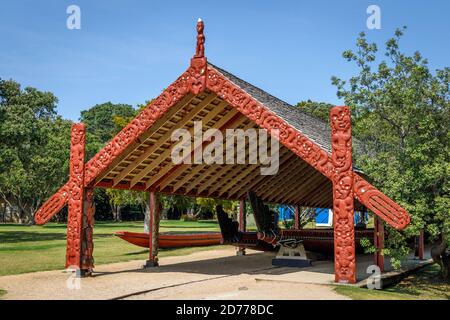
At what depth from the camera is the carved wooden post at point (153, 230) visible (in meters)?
14.1

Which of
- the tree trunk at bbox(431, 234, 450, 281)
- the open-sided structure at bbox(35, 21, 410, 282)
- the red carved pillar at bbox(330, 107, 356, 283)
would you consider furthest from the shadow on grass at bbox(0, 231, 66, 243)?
the tree trunk at bbox(431, 234, 450, 281)

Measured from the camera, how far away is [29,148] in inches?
1024

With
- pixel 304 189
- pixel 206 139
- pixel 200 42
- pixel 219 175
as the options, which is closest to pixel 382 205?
pixel 206 139

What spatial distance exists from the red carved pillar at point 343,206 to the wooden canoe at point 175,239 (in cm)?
898

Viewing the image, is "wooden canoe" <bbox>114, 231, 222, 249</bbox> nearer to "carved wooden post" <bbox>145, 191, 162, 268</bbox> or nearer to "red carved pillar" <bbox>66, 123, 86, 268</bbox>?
"carved wooden post" <bbox>145, 191, 162, 268</bbox>

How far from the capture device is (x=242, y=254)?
723 inches

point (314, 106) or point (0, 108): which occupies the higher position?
point (314, 106)

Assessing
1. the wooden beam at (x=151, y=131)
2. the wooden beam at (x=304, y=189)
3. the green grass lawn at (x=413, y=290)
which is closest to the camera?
the green grass lawn at (x=413, y=290)

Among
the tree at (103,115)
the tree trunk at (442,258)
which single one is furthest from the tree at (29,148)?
the tree at (103,115)

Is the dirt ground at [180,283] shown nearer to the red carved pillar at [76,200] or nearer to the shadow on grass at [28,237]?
the red carved pillar at [76,200]

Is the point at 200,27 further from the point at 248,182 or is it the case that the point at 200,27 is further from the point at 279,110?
the point at 248,182
